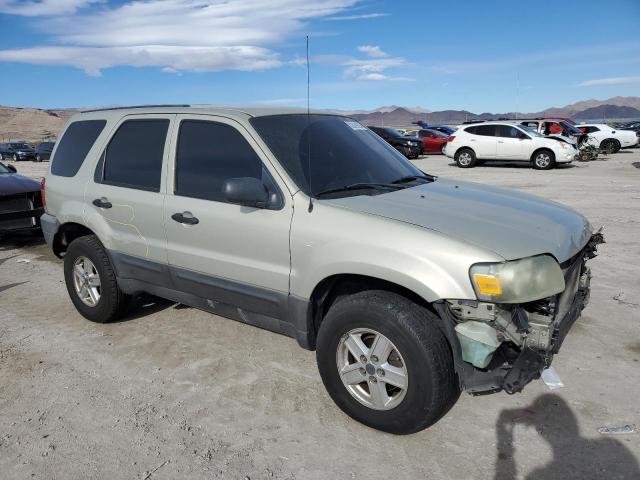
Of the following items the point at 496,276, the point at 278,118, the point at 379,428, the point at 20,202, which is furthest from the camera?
the point at 20,202

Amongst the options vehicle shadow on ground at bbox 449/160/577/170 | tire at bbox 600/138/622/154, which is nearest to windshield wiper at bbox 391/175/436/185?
vehicle shadow on ground at bbox 449/160/577/170

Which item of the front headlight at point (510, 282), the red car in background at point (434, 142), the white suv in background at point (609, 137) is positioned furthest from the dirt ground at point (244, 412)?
the red car in background at point (434, 142)

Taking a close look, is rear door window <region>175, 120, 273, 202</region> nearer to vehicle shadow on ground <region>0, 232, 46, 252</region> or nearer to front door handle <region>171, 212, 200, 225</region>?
front door handle <region>171, 212, 200, 225</region>

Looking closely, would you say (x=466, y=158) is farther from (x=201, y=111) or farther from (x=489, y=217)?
(x=489, y=217)

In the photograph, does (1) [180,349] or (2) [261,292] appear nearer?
(2) [261,292]

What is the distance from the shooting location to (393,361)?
3035 millimetres

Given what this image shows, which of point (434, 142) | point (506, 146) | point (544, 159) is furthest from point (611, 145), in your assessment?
point (506, 146)

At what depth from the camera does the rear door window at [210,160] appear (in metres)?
3.50

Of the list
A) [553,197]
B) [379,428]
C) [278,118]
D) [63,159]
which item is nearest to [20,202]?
[63,159]

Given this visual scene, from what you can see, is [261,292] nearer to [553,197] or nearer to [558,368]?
[558,368]

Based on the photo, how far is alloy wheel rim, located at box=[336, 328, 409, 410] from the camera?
9.55ft

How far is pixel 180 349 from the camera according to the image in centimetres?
423

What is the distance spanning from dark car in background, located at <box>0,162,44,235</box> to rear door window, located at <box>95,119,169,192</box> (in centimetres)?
441

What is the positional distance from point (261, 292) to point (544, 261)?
1.75 m
